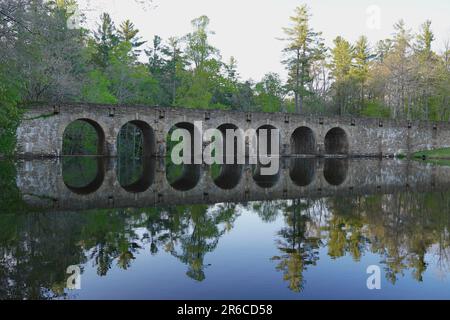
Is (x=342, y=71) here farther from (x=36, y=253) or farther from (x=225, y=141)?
(x=36, y=253)

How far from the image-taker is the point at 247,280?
5559 mm

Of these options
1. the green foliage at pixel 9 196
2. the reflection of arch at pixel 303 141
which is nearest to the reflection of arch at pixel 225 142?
the reflection of arch at pixel 303 141

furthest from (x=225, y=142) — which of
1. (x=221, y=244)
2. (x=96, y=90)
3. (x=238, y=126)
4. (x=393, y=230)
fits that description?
(x=221, y=244)

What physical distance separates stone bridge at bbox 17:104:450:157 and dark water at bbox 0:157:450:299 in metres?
16.0

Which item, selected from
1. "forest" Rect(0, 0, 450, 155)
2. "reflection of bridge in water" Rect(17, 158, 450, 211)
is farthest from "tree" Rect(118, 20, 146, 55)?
"reflection of bridge in water" Rect(17, 158, 450, 211)

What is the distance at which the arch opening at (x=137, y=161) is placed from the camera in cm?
1616

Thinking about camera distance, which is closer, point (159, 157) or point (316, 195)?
point (316, 195)

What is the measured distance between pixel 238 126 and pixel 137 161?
8.59 metres

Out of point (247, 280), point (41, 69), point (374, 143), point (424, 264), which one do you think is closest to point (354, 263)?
point (424, 264)

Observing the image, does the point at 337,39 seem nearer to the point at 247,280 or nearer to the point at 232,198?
the point at 232,198

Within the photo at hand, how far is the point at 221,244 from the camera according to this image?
7570 millimetres

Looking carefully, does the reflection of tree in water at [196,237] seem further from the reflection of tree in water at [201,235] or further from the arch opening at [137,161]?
the arch opening at [137,161]

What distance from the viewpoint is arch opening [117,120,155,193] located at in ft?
53.0
